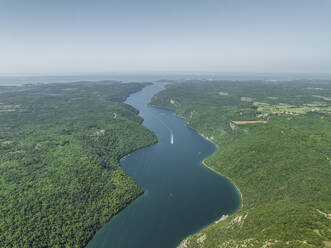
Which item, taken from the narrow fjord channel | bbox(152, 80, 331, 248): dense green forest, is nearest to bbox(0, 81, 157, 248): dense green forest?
the narrow fjord channel

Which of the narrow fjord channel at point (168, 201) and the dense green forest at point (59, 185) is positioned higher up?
the dense green forest at point (59, 185)

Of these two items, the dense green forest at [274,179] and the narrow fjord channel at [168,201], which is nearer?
the dense green forest at [274,179]

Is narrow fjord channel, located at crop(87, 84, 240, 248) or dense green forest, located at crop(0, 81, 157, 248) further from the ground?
dense green forest, located at crop(0, 81, 157, 248)

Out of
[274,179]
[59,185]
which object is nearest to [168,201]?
[59,185]

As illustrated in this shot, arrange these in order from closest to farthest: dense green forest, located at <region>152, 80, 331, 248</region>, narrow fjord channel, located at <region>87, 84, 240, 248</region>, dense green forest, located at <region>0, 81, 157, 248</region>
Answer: dense green forest, located at <region>152, 80, 331, 248</region>
dense green forest, located at <region>0, 81, 157, 248</region>
narrow fjord channel, located at <region>87, 84, 240, 248</region>

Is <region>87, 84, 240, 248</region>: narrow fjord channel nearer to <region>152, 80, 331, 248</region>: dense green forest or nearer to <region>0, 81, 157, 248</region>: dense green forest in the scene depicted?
<region>0, 81, 157, 248</region>: dense green forest

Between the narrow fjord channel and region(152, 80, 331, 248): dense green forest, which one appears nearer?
region(152, 80, 331, 248): dense green forest

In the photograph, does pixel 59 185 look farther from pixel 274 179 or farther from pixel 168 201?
pixel 274 179

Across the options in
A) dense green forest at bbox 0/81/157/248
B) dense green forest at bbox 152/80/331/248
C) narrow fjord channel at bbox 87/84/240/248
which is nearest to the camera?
dense green forest at bbox 152/80/331/248

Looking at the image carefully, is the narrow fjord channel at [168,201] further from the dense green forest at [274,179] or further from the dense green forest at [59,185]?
the dense green forest at [274,179]

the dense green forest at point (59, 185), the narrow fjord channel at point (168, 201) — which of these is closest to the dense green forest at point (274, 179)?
the narrow fjord channel at point (168, 201)
